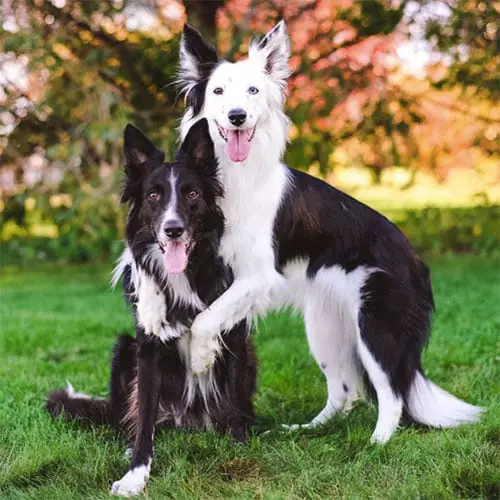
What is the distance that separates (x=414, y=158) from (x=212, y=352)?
8041 mm

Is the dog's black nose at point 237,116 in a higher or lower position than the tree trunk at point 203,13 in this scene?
lower

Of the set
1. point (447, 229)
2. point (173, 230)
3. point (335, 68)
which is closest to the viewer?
point (173, 230)

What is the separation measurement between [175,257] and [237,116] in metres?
0.74

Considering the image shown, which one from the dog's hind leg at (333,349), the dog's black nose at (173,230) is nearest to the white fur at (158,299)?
the dog's black nose at (173,230)

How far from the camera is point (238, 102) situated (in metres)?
3.95

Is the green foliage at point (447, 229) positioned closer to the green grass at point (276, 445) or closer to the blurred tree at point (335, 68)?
the blurred tree at point (335, 68)

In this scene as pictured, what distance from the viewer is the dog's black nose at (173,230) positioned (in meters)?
3.59

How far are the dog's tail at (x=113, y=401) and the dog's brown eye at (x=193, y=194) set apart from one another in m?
0.97

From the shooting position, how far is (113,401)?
14.1 feet

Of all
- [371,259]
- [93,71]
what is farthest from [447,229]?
[371,259]

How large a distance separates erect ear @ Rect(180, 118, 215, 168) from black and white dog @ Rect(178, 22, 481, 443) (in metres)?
0.18

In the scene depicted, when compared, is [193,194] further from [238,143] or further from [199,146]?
[238,143]

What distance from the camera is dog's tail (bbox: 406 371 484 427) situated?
4289 millimetres

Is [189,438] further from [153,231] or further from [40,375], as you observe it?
→ [40,375]
